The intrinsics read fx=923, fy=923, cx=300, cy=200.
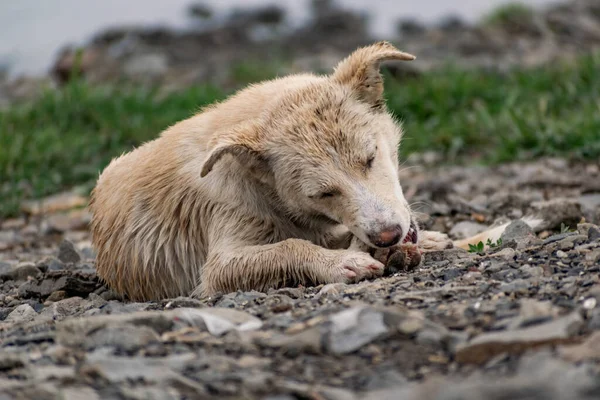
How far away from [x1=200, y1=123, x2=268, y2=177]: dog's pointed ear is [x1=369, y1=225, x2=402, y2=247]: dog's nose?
868mm

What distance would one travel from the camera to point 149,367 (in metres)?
3.35

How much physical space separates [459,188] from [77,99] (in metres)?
5.59

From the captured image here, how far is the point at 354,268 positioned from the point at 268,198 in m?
0.82

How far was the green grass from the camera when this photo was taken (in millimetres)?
9469

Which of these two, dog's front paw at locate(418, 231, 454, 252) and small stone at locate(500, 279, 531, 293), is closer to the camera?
small stone at locate(500, 279, 531, 293)

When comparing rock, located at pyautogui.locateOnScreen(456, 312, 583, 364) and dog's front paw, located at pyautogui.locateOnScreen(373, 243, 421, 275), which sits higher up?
rock, located at pyautogui.locateOnScreen(456, 312, 583, 364)

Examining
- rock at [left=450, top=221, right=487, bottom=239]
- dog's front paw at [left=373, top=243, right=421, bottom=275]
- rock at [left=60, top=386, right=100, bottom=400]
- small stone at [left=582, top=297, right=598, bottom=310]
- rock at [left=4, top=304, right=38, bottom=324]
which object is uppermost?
rock at [left=60, top=386, right=100, bottom=400]

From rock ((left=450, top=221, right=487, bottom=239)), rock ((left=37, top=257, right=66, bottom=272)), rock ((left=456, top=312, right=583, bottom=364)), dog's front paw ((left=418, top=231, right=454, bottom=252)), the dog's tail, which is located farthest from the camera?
rock ((left=450, top=221, right=487, bottom=239))

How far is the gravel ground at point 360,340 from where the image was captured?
307 cm

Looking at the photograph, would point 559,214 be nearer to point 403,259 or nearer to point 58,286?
point 403,259

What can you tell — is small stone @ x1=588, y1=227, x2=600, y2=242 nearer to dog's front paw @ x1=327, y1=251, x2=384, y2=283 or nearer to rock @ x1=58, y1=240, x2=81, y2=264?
dog's front paw @ x1=327, y1=251, x2=384, y2=283

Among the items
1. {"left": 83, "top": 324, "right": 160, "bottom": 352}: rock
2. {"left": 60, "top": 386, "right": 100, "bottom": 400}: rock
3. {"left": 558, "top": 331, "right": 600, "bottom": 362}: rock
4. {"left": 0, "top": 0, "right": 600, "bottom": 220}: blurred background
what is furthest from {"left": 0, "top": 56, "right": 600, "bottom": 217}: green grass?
{"left": 60, "top": 386, "right": 100, "bottom": 400}: rock

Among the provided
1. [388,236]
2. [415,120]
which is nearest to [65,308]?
[388,236]

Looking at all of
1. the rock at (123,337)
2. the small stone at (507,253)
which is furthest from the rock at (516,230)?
the rock at (123,337)
